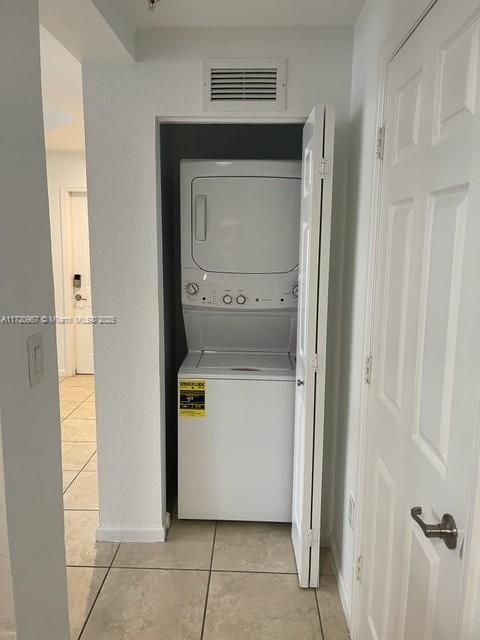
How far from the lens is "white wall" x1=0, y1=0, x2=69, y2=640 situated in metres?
1.09

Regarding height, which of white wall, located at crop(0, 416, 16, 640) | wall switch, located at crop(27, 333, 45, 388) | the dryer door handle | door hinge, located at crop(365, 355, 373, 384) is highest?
the dryer door handle

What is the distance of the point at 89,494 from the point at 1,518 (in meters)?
1.91

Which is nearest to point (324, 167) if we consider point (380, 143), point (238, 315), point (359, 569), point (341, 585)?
point (380, 143)

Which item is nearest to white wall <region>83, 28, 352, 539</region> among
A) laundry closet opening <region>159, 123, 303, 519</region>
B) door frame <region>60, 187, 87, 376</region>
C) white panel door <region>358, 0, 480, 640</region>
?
laundry closet opening <region>159, 123, 303, 519</region>

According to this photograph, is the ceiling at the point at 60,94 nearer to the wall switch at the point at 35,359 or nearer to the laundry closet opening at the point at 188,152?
the laundry closet opening at the point at 188,152

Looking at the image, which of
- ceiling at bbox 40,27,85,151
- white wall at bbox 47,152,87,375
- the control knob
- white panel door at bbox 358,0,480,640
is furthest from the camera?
white wall at bbox 47,152,87,375

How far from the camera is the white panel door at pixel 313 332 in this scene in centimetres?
180

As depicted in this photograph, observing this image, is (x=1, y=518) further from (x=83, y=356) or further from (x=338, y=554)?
(x=83, y=356)

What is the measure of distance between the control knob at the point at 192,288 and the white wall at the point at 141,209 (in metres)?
0.33

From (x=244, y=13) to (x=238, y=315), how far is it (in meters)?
1.41

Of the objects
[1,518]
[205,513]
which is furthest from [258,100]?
[205,513]

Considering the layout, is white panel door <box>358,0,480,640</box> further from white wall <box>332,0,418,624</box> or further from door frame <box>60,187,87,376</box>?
door frame <box>60,187,87,376</box>

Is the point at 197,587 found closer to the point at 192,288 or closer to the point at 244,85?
the point at 192,288

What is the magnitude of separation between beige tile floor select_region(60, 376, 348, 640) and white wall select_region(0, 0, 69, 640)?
0.65 metres
